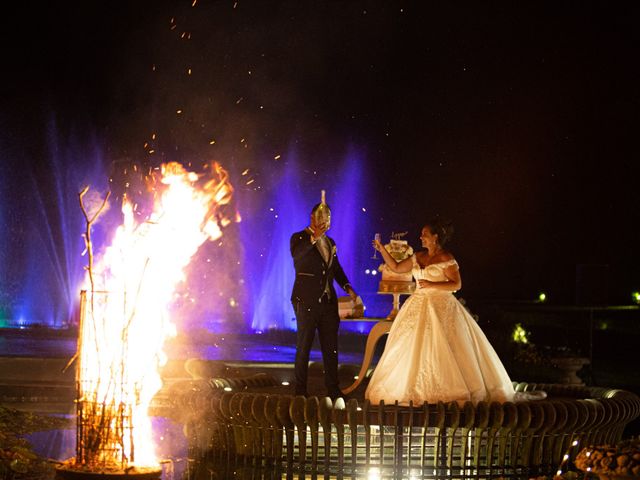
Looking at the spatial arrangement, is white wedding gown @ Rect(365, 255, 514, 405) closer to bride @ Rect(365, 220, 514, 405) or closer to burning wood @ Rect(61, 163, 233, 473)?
bride @ Rect(365, 220, 514, 405)

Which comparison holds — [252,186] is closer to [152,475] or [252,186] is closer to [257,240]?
[257,240]

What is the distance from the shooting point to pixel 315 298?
880cm

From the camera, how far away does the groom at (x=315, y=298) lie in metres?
8.77

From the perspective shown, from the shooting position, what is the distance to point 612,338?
85.7 feet

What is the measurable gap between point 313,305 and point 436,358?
1.32 meters

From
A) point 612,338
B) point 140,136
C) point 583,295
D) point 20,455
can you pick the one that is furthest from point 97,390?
point 140,136

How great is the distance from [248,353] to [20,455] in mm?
15631

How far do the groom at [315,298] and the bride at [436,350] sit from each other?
58cm

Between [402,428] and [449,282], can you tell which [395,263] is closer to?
[449,282]

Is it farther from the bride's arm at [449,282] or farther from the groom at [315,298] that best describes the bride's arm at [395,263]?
the groom at [315,298]

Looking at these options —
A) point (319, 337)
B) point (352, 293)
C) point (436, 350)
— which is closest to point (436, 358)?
point (436, 350)

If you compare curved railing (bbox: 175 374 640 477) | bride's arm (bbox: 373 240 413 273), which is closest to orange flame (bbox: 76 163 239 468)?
curved railing (bbox: 175 374 640 477)

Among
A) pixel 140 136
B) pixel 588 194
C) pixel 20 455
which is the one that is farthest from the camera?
pixel 588 194

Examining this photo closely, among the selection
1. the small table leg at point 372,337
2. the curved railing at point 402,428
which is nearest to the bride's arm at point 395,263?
the small table leg at point 372,337
